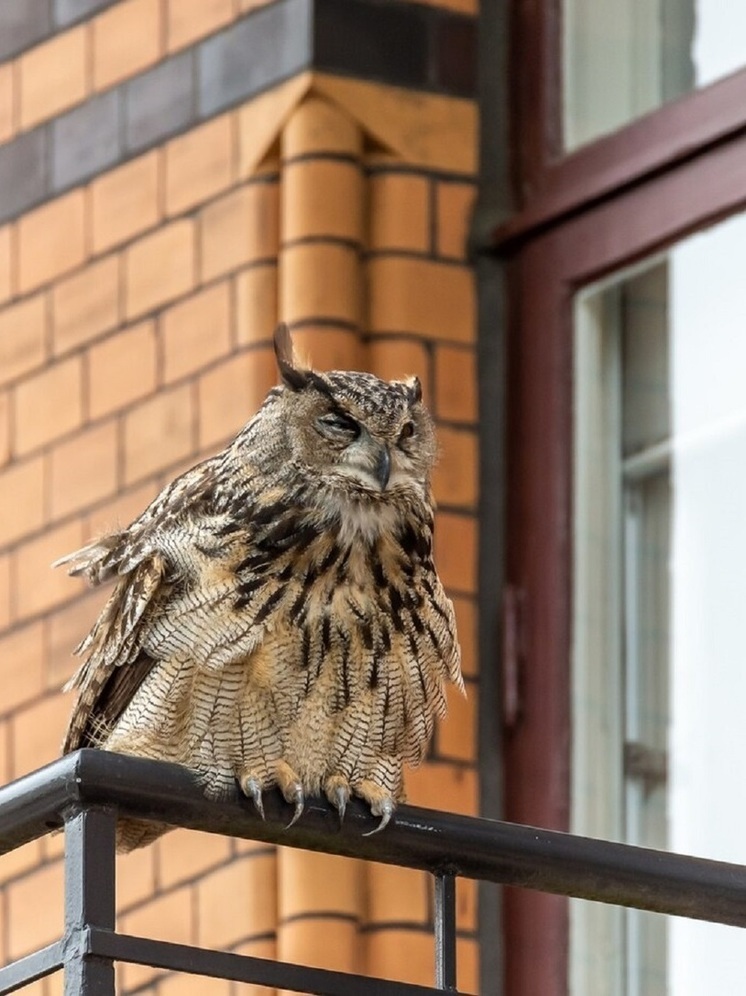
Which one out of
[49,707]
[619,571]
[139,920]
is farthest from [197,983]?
[619,571]

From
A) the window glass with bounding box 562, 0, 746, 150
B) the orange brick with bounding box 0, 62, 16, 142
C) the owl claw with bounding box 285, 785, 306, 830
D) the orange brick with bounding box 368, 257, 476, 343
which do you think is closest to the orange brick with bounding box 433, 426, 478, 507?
the orange brick with bounding box 368, 257, 476, 343

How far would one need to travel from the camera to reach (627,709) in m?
4.36

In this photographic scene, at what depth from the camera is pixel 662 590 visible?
4.36 metres

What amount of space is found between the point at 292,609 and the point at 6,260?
1.69 meters

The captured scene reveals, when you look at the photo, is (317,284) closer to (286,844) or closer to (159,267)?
(159,267)

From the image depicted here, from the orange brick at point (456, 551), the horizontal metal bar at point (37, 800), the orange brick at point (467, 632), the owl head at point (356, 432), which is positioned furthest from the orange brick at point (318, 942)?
the horizontal metal bar at point (37, 800)

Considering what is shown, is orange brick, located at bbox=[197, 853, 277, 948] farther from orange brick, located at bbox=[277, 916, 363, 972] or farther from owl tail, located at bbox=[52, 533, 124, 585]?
owl tail, located at bbox=[52, 533, 124, 585]

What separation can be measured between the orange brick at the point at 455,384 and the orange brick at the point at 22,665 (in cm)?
73

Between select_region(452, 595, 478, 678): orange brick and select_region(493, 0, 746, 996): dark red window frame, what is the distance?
3.2 inches

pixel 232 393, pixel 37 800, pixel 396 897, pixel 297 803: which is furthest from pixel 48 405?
pixel 37 800

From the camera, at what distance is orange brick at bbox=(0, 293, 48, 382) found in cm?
476

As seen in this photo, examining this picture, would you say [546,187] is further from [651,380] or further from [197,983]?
[197,983]

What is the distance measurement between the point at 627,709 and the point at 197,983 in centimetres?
75

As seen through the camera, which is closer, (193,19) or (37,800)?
(37,800)
